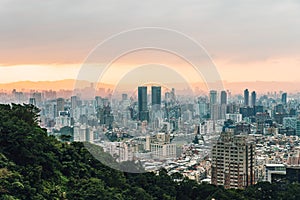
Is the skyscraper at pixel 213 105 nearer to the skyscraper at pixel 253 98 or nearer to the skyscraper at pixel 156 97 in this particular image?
the skyscraper at pixel 156 97

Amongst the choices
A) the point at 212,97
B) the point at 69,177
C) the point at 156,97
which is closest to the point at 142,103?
the point at 156,97

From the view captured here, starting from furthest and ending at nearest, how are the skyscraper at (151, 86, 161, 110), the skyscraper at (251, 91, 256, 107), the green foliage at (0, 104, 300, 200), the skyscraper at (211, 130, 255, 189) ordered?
1. the skyscraper at (251, 91, 256, 107)
2. the skyscraper at (211, 130, 255, 189)
3. the green foliage at (0, 104, 300, 200)
4. the skyscraper at (151, 86, 161, 110)

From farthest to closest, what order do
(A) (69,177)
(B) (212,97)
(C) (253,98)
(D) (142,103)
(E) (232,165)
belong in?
(C) (253,98), (E) (232,165), (A) (69,177), (D) (142,103), (B) (212,97)

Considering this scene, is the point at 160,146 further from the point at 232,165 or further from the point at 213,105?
the point at 232,165

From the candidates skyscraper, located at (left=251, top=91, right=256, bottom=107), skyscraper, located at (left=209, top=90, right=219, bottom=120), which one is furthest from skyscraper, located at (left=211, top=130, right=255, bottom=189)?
skyscraper, located at (left=209, top=90, right=219, bottom=120)

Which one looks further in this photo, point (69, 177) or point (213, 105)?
point (69, 177)

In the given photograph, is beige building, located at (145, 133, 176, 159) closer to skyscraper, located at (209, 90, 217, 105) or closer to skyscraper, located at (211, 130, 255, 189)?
skyscraper, located at (209, 90, 217, 105)
